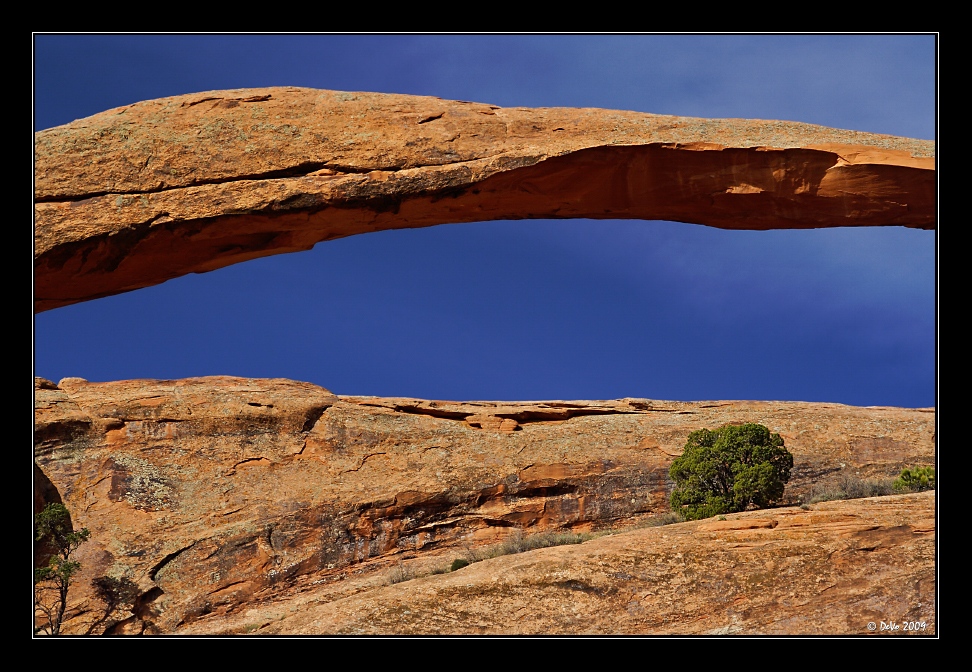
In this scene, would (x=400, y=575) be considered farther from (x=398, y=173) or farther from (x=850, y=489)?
(x=850, y=489)

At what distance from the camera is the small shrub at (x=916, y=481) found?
81.2ft

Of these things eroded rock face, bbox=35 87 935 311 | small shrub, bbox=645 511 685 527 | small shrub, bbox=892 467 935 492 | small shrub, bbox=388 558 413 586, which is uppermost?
eroded rock face, bbox=35 87 935 311

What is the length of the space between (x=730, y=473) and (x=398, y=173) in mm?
10971

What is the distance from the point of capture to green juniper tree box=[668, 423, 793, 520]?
2341cm

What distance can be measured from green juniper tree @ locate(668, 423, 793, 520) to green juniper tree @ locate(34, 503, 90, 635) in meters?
14.6

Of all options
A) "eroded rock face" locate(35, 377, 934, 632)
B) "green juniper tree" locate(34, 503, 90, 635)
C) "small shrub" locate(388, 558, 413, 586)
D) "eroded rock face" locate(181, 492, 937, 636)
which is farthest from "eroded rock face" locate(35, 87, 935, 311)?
"small shrub" locate(388, 558, 413, 586)

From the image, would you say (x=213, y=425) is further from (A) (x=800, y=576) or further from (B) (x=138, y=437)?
(A) (x=800, y=576)

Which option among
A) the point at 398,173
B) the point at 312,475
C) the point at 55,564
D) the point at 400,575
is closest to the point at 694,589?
the point at 400,575

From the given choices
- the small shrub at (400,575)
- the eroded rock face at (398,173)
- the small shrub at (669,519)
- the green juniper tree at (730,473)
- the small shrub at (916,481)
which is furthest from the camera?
the small shrub at (916,481)

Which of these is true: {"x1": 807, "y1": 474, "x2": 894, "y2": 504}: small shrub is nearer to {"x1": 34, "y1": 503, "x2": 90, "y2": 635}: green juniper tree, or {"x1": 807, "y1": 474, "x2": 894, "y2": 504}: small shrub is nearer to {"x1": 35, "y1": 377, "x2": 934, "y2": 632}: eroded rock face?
{"x1": 35, "y1": 377, "x2": 934, "y2": 632}: eroded rock face

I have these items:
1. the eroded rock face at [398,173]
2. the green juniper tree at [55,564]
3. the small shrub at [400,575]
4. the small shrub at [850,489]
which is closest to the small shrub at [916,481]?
the small shrub at [850,489]

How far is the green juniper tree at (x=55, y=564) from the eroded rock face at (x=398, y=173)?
5.48 metres

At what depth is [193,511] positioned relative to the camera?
2506cm

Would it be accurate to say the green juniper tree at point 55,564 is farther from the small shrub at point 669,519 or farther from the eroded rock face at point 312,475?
the small shrub at point 669,519
